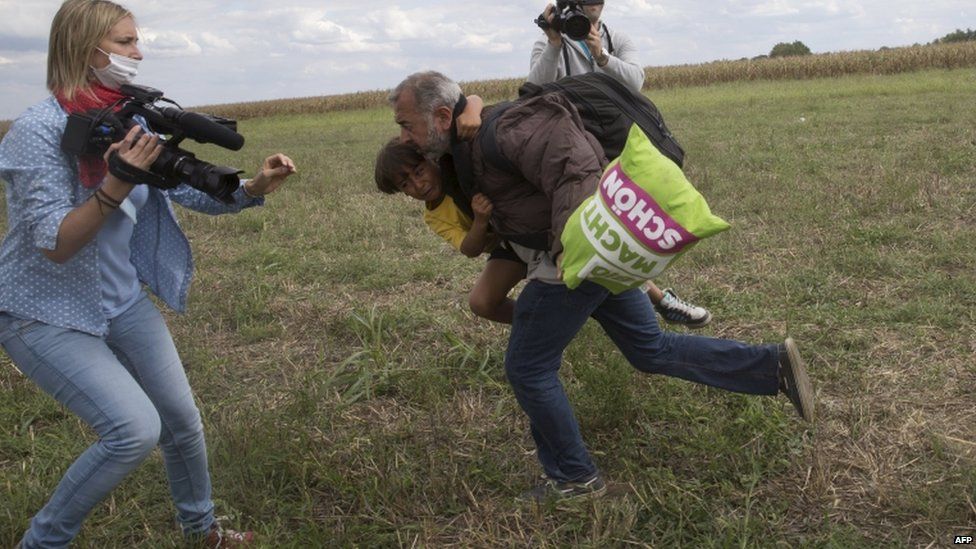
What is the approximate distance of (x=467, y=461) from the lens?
3.62 metres

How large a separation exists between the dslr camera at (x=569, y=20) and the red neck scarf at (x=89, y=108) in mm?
2194

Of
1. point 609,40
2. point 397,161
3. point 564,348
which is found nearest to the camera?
point 397,161

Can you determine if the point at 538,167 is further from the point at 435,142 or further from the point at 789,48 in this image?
the point at 789,48

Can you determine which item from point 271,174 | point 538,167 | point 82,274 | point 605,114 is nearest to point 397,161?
point 271,174

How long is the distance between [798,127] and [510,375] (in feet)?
35.8

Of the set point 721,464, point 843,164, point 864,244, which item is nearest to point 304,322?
point 721,464

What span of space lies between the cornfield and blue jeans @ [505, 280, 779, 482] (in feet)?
81.8

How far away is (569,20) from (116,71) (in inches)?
85.8

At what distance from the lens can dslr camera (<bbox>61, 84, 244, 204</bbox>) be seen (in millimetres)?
2480

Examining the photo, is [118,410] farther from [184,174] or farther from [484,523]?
[484,523]

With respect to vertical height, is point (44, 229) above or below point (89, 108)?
below

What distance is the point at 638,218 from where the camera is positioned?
2.54 meters

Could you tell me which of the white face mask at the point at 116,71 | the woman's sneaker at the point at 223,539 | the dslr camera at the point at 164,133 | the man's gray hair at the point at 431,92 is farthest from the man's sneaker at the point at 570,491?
the white face mask at the point at 116,71

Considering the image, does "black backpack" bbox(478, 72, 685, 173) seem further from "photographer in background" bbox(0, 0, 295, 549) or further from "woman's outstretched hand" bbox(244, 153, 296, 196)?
"photographer in background" bbox(0, 0, 295, 549)
